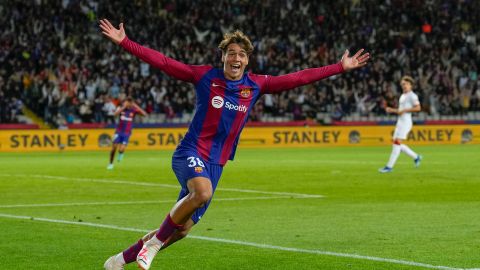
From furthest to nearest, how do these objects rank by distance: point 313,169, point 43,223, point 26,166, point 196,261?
point 26,166 < point 313,169 < point 43,223 < point 196,261

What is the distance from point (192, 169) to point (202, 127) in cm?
48

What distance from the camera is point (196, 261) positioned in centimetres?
1011

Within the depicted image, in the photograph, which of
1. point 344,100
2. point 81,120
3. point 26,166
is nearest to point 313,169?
point 26,166

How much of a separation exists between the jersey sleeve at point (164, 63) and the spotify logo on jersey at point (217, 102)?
28 centimetres

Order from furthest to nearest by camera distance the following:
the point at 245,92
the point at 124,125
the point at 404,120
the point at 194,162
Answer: the point at 124,125, the point at 404,120, the point at 245,92, the point at 194,162

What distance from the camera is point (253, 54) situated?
4797cm

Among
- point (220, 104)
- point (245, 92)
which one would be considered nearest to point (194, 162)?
point (220, 104)

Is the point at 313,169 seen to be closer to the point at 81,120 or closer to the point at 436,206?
the point at 436,206

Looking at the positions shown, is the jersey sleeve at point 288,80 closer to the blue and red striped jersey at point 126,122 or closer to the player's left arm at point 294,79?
the player's left arm at point 294,79

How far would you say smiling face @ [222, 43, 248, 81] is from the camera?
30.9 feet

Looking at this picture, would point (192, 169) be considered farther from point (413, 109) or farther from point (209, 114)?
point (413, 109)

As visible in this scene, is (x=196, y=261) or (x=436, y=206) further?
(x=436, y=206)

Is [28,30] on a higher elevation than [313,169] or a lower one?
higher

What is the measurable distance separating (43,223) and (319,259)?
5.15m
